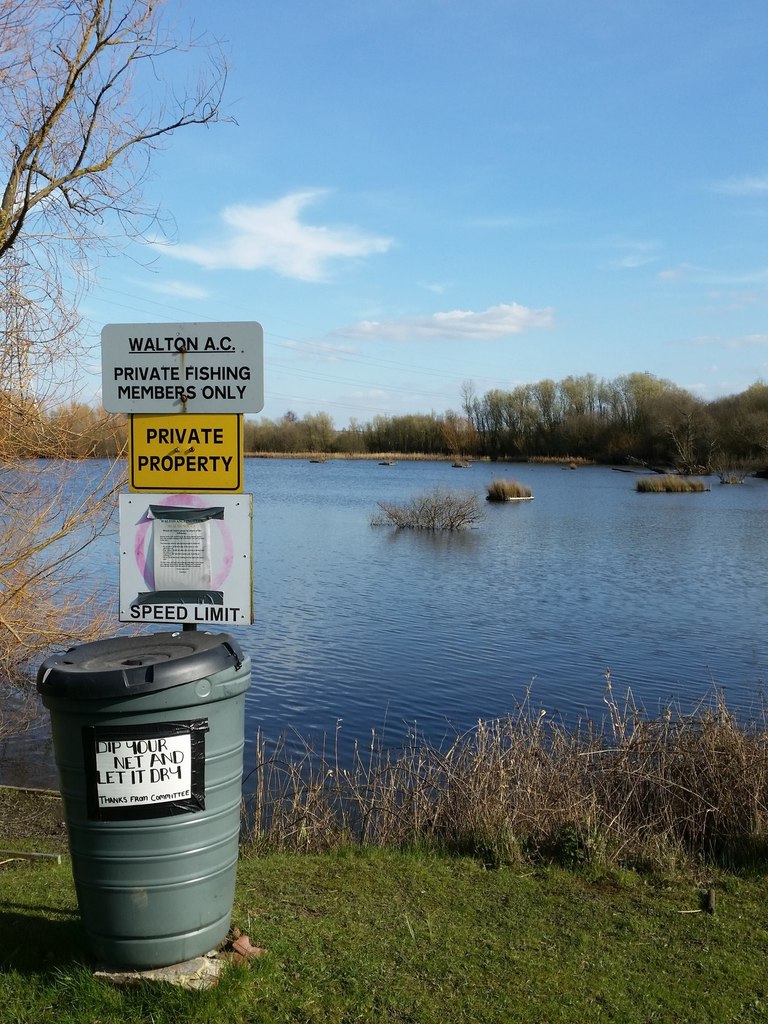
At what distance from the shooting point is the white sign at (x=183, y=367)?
459cm

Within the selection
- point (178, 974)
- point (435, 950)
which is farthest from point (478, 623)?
point (178, 974)

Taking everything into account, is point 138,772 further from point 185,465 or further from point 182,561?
point 185,465

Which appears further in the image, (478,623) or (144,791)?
(478,623)

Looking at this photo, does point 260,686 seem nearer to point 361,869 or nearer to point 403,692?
point 403,692

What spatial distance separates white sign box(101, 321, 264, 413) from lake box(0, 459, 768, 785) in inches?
202

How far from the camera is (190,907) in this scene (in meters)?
3.90

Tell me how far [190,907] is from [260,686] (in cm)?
1128

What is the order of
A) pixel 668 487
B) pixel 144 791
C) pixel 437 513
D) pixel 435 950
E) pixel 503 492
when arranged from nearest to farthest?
pixel 144 791
pixel 435 950
pixel 437 513
pixel 503 492
pixel 668 487

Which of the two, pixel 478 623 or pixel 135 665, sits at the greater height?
pixel 135 665

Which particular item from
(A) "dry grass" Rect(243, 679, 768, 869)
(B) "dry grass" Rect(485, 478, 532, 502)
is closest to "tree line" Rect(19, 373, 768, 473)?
(B) "dry grass" Rect(485, 478, 532, 502)

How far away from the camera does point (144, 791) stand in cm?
376

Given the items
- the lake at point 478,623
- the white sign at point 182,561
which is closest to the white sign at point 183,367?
the white sign at point 182,561

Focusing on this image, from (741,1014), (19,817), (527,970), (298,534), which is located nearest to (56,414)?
(19,817)

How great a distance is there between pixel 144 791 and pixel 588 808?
4.00 meters
